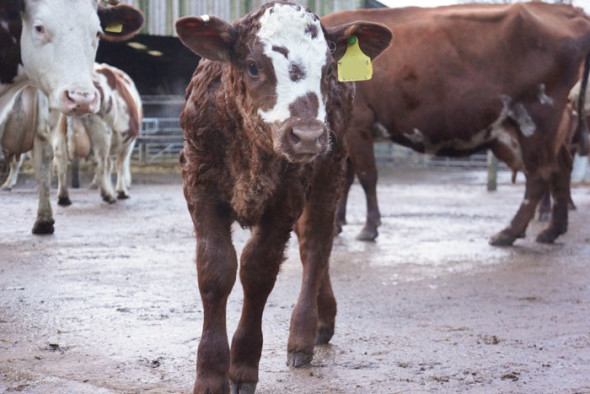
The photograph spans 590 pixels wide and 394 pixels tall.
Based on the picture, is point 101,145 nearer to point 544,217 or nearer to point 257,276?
point 544,217

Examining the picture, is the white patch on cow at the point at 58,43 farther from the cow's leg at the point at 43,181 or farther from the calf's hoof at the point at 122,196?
the calf's hoof at the point at 122,196

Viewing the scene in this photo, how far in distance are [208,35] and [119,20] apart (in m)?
3.26

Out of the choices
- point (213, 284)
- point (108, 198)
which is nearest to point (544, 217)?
point (108, 198)

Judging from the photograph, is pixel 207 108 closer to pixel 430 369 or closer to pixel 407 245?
pixel 430 369

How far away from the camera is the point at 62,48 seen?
573 centimetres

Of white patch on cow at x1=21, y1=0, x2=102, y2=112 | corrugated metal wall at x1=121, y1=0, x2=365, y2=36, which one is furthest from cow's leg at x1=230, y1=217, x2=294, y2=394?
corrugated metal wall at x1=121, y1=0, x2=365, y2=36

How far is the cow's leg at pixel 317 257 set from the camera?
4.02 m

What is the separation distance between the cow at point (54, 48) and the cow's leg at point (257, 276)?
2.43m

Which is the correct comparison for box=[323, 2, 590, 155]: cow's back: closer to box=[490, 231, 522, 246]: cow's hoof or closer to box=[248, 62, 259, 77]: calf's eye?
box=[490, 231, 522, 246]: cow's hoof

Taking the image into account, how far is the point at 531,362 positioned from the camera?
3.98 m

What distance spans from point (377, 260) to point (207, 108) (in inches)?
156

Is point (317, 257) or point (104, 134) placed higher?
point (317, 257)

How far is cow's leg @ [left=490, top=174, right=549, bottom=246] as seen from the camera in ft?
27.4

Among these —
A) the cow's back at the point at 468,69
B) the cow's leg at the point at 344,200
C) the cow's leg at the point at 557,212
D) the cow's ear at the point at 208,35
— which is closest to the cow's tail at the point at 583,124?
the cow's back at the point at 468,69
